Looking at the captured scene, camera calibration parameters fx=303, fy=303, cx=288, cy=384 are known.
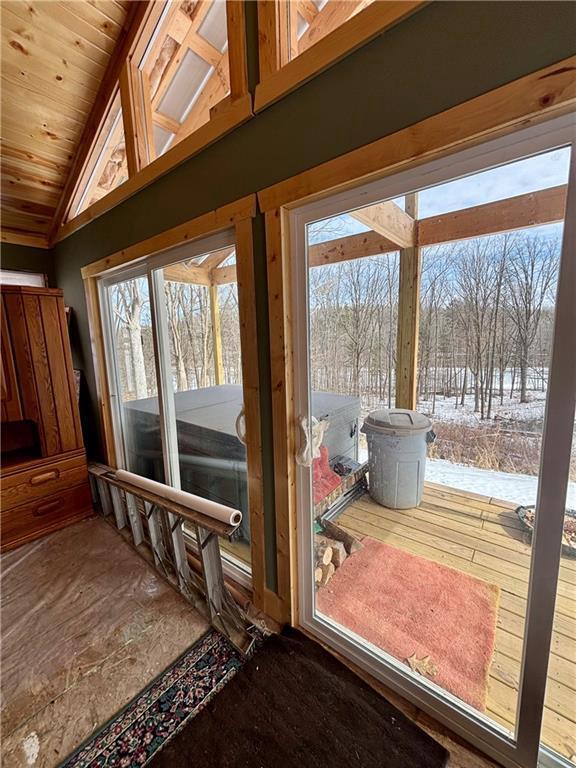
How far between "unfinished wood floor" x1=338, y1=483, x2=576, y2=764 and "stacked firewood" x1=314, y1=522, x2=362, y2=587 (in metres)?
0.40

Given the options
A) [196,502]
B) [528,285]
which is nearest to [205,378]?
[196,502]

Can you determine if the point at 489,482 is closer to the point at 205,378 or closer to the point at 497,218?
the point at 497,218

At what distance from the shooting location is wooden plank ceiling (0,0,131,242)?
66.3 inches

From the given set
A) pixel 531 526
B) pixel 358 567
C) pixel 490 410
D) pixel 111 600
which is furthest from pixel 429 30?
pixel 111 600

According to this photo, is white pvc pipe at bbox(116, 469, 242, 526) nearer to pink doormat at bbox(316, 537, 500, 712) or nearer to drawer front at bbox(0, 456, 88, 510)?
pink doormat at bbox(316, 537, 500, 712)

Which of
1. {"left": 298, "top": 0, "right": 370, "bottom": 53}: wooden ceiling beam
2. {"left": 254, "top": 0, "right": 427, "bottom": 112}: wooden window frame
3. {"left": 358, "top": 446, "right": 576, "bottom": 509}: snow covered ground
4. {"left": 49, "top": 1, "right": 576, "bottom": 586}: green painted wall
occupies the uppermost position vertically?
{"left": 298, "top": 0, "right": 370, "bottom": 53}: wooden ceiling beam

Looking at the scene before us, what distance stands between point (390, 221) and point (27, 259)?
3.38m

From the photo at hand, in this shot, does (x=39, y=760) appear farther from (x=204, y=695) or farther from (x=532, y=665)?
(x=532, y=665)

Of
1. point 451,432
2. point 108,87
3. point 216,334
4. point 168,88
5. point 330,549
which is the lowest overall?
point 330,549

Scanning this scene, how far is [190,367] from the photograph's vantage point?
78.9 inches

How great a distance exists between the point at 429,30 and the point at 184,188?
1233mm

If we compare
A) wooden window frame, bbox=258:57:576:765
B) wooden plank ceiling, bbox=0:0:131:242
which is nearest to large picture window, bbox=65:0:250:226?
wooden plank ceiling, bbox=0:0:131:242

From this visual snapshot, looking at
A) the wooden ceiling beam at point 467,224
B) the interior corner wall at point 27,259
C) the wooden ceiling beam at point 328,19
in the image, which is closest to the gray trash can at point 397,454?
the wooden ceiling beam at point 467,224

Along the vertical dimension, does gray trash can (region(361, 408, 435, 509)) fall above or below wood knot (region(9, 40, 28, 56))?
below
